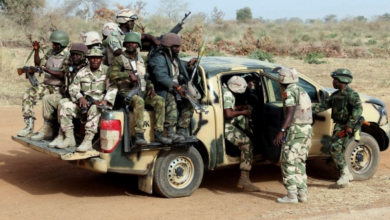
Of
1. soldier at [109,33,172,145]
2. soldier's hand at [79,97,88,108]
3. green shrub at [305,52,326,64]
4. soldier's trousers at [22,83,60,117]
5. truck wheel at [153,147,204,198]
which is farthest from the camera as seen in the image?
green shrub at [305,52,326,64]

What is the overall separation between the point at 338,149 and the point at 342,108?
0.54 m

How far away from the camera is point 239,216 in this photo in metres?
6.45

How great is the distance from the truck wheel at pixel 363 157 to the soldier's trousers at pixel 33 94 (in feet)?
13.3

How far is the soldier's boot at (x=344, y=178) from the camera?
7.72m

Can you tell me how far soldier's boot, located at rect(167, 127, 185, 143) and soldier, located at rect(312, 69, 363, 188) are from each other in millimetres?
1842

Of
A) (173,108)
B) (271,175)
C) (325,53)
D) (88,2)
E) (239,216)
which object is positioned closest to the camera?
(239,216)

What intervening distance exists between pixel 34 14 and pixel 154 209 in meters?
26.0

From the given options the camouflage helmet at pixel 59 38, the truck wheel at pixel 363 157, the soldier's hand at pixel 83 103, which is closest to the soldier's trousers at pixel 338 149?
the truck wheel at pixel 363 157

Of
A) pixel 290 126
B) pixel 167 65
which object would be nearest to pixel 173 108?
pixel 167 65

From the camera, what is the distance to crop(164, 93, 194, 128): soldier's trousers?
22.6 ft

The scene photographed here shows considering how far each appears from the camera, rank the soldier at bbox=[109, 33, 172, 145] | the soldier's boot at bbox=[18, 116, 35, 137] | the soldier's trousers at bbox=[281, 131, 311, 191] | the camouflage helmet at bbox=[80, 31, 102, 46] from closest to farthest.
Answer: the soldier at bbox=[109, 33, 172, 145]
the soldier's trousers at bbox=[281, 131, 311, 191]
the camouflage helmet at bbox=[80, 31, 102, 46]
the soldier's boot at bbox=[18, 116, 35, 137]

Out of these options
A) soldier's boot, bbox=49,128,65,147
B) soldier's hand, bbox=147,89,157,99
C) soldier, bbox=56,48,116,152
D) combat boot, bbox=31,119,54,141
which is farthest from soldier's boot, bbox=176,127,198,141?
combat boot, bbox=31,119,54,141

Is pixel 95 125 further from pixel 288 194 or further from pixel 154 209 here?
pixel 288 194

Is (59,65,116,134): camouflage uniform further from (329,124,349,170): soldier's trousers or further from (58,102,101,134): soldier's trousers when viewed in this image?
(329,124,349,170): soldier's trousers
